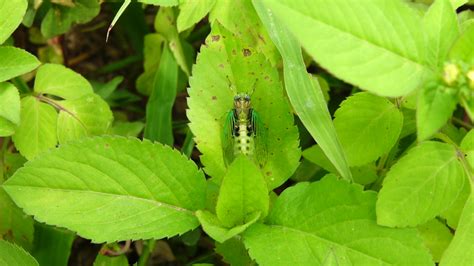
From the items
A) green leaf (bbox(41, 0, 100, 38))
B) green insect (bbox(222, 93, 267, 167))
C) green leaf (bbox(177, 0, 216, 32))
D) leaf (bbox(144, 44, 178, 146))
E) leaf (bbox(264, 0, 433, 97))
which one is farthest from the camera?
green leaf (bbox(41, 0, 100, 38))

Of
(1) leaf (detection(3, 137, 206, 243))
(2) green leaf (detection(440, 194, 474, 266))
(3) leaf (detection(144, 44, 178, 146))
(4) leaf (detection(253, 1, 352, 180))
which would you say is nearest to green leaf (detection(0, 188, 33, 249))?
(1) leaf (detection(3, 137, 206, 243))

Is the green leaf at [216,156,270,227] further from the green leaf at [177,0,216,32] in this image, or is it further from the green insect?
the green leaf at [177,0,216,32]

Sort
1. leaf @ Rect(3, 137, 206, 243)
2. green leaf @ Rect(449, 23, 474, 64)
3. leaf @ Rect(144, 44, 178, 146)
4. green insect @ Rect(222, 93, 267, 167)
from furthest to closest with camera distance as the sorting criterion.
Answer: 1. leaf @ Rect(144, 44, 178, 146)
2. green insect @ Rect(222, 93, 267, 167)
3. leaf @ Rect(3, 137, 206, 243)
4. green leaf @ Rect(449, 23, 474, 64)

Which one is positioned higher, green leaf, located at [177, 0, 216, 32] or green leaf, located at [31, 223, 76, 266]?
green leaf, located at [177, 0, 216, 32]

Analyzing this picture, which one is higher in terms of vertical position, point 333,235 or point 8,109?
point 8,109

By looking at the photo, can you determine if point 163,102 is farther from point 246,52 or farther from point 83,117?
point 246,52

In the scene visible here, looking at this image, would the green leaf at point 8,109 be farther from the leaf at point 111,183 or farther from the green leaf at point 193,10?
the green leaf at point 193,10

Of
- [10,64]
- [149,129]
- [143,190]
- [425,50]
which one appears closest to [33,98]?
[10,64]

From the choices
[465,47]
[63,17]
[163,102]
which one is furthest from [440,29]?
[63,17]
